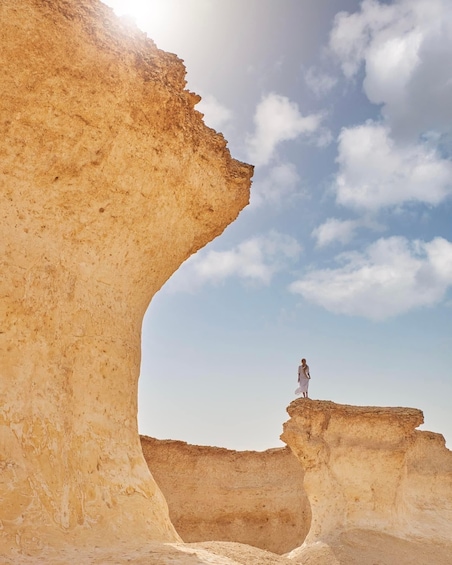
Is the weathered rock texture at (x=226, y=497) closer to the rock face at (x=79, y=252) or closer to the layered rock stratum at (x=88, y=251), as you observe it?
the layered rock stratum at (x=88, y=251)

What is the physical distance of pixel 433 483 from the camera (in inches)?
487

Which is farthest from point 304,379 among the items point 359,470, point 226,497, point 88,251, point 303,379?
point 88,251

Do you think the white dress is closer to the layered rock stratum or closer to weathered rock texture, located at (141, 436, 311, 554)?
weathered rock texture, located at (141, 436, 311, 554)

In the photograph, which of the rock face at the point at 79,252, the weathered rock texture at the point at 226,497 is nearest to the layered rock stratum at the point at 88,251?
the rock face at the point at 79,252

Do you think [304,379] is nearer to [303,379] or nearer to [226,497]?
[303,379]

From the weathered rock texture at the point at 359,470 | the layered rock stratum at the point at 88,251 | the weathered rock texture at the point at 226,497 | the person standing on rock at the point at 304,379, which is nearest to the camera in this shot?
the layered rock stratum at the point at 88,251

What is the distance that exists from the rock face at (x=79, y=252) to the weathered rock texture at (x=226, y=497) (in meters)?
11.9

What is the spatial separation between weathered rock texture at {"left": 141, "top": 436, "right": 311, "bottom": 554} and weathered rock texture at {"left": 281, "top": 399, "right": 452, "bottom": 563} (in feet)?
17.7

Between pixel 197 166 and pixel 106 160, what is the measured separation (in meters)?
1.11

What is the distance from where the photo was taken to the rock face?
3.95m

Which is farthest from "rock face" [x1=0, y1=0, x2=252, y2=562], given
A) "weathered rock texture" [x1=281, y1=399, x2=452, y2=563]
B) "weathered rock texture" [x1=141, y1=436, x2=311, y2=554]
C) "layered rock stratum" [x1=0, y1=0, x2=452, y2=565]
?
"weathered rock texture" [x1=141, y1=436, x2=311, y2=554]

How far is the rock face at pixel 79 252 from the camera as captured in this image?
3945mm

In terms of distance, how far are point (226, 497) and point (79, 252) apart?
43.7ft

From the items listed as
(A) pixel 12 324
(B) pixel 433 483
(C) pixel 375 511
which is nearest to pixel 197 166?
(A) pixel 12 324
